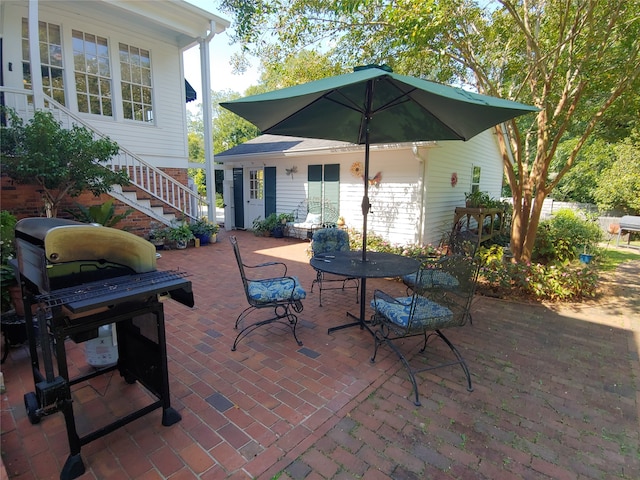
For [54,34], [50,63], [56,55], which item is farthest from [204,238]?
[54,34]

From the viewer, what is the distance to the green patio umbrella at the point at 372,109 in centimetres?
265

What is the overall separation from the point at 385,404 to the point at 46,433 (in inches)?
88.0

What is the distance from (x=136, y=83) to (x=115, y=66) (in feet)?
1.71

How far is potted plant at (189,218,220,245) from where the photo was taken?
8211 millimetres

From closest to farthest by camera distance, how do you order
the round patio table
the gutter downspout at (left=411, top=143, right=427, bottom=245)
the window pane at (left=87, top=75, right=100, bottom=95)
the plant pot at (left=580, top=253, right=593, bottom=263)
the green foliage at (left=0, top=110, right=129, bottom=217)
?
1. the round patio table
2. the green foliage at (left=0, top=110, right=129, bottom=217)
3. the plant pot at (left=580, top=253, right=593, bottom=263)
4. the gutter downspout at (left=411, top=143, right=427, bottom=245)
5. the window pane at (left=87, top=75, right=100, bottom=95)

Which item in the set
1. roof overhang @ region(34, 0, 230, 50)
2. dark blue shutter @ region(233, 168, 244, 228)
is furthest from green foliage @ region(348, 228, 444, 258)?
roof overhang @ region(34, 0, 230, 50)

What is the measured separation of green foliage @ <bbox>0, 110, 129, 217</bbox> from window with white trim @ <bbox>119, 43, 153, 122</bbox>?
2817mm

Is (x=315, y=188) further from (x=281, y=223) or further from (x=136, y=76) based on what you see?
(x=136, y=76)

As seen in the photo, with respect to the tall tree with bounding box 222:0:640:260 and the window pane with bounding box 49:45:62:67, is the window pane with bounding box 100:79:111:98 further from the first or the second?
the tall tree with bounding box 222:0:640:260

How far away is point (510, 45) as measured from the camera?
5492mm

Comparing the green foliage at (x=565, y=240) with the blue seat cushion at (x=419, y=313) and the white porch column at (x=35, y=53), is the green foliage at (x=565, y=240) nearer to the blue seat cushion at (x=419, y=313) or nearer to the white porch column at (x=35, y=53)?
the blue seat cushion at (x=419, y=313)

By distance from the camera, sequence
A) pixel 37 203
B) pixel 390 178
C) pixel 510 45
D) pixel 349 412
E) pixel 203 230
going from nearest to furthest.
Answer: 1. pixel 349 412
2. pixel 510 45
3. pixel 37 203
4. pixel 390 178
5. pixel 203 230

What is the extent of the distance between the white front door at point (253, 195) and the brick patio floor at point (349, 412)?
7326 mm

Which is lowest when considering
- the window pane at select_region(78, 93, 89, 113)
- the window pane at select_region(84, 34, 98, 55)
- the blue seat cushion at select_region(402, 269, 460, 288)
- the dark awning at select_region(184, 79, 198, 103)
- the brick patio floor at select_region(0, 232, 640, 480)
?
the brick patio floor at select_region(0, 232, 640, 480)
